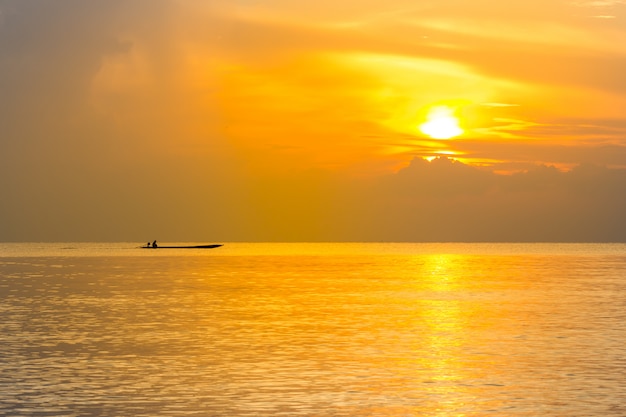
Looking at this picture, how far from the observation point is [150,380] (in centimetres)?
3653

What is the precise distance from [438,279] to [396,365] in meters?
80.7

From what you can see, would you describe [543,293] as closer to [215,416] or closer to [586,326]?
[586,326]

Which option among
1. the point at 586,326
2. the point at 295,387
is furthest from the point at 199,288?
the point at 295,387

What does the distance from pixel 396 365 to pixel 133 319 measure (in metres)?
26.1

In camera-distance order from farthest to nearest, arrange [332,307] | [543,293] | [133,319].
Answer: [543,293] < [332,307] < [133,319]

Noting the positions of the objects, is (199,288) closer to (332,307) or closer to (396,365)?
(332,307)

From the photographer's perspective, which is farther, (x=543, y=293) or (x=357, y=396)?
(x=543, y=293)

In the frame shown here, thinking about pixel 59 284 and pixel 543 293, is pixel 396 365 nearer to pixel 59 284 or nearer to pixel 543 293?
pixel 543 293

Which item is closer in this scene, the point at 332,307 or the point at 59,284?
the point at 332,307

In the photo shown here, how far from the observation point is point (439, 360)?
42.5 metres

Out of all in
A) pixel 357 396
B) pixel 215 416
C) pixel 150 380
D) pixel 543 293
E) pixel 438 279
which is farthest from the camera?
pixel 438 279

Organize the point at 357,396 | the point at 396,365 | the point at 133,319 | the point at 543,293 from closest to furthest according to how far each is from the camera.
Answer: the point at 357,396
the point at 396,365
the point at 133,319
the point at 543,293

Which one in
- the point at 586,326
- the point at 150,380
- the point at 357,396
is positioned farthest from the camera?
the point at 586,326

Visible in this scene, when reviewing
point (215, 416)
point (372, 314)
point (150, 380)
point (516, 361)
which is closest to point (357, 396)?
point (215, 416)
